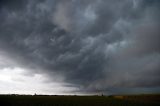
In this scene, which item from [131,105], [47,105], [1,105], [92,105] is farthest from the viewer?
[131,105]

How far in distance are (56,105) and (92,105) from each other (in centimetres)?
1013

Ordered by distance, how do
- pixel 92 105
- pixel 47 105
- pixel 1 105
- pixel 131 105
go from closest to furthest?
pixel 1 105
pixel 47 105
pixel 92 105
pixel 131 105

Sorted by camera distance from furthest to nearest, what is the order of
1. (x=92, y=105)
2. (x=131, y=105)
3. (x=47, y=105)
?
1. (x=131, y=105)
2. (x=92, y=105)
3. (x=47, y=105)

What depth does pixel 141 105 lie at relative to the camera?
235 feet

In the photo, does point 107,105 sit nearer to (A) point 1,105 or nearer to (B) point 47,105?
(B) point 47,105

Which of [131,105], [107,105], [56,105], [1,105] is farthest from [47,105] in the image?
[131,105]

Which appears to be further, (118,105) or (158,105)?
(158,105)

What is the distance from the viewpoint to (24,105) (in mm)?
58688

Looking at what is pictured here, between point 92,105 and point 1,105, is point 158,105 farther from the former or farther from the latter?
point 1,105

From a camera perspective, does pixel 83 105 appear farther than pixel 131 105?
No

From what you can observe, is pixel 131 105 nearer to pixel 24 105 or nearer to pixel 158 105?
pixel 158 105

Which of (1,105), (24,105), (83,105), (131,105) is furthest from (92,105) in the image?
(1,105)

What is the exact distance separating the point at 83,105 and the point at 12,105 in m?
19.3

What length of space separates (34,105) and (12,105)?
5.64m
